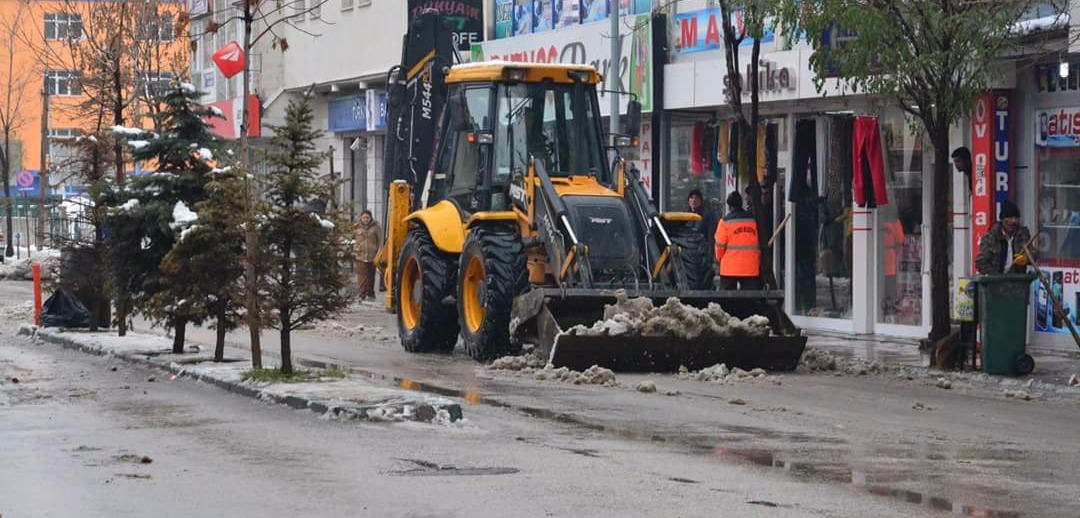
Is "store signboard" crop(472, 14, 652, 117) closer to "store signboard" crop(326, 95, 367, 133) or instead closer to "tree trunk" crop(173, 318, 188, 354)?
"tree trunk" crop(173, 318, 188, 354)

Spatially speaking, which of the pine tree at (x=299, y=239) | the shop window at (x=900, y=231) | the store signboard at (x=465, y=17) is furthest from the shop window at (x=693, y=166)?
the pine tree at (x=299, y=239)

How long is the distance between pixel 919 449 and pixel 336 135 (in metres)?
31.7

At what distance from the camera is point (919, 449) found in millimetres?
12242

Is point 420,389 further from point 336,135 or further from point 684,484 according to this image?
point 336,135

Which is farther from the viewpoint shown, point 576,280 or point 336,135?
point 336,135

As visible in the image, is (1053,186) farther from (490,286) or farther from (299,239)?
(299,239)

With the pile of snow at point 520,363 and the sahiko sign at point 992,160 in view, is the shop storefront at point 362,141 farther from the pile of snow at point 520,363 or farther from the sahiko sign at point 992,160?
the pile of snow at point 520,363

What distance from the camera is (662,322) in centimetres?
1764

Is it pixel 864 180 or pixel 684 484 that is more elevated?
pixel 864 180

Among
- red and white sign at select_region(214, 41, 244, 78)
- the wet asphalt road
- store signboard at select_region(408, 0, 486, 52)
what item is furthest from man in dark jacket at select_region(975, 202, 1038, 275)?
store signboard at select_region(408, 0, 486, 52)

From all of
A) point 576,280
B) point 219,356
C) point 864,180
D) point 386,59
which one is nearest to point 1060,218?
point 864,180

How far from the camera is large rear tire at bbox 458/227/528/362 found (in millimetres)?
18734

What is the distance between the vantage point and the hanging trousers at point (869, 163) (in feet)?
79.7

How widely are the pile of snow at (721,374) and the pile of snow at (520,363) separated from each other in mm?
1383
